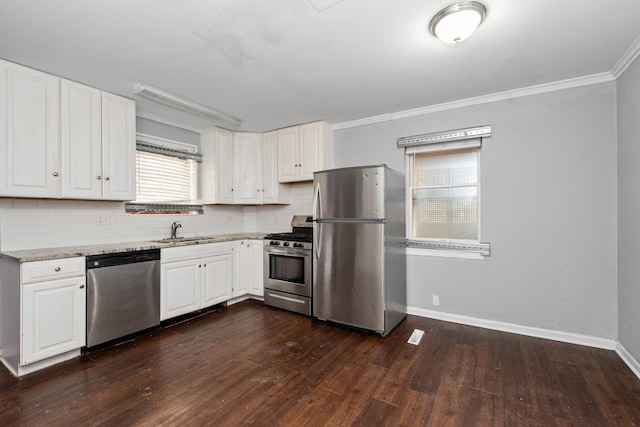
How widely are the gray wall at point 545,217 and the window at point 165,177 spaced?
10.6ft

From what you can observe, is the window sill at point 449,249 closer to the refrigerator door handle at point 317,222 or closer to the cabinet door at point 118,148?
the refrigerator door handle at point 317,222

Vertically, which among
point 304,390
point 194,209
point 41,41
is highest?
point 41,41

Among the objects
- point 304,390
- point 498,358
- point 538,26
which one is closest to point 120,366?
point 304,390

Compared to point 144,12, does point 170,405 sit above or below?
below

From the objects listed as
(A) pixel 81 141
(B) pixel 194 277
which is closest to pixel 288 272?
(B) pixel 194 277

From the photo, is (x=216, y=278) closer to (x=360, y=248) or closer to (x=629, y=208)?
(x=360, y=248)

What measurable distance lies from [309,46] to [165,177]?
263 centimetres

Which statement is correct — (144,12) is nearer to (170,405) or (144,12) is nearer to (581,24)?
(170,405)

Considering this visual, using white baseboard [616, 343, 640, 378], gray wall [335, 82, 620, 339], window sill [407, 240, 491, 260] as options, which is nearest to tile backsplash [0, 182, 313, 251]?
window sill [407, 240, 491, 260]

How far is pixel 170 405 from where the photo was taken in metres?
1.85

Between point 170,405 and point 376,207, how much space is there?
2.27 m

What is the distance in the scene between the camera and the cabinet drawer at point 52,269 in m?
2.17

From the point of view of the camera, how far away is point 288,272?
12.0 feet

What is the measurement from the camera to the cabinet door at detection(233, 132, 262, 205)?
4215 mm
